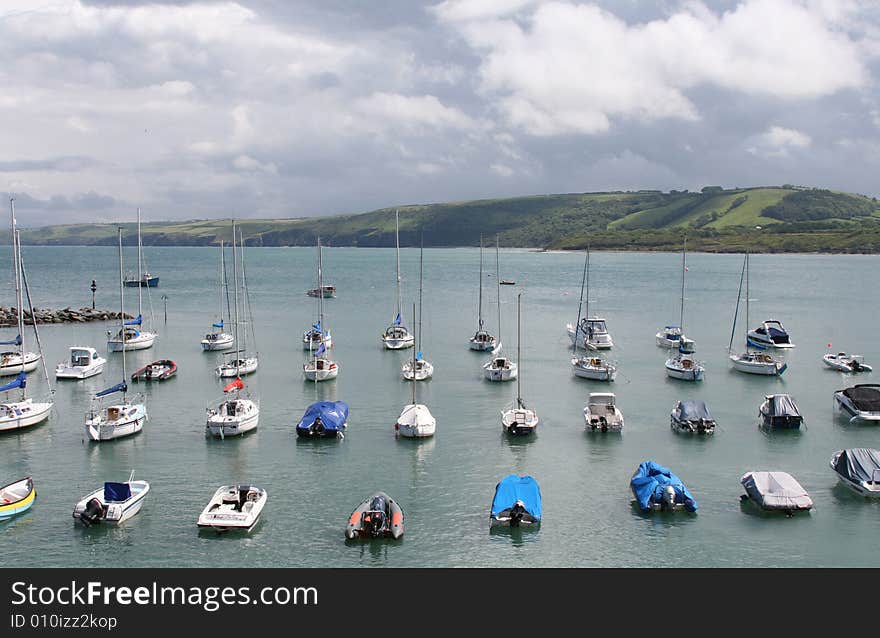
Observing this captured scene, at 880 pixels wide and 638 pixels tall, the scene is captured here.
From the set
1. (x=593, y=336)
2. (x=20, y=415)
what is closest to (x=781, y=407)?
(x=593, y=336)

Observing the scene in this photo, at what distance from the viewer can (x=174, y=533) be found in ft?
111

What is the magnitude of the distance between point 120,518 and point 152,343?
56728 mm

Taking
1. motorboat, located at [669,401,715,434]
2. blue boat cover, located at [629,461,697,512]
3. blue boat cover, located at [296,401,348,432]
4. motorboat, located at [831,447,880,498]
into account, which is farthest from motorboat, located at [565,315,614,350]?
blue boat cover, located at [629,461,697,512]

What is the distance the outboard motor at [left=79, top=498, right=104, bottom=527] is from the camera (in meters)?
34.5

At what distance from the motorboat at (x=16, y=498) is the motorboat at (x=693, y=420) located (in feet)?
124

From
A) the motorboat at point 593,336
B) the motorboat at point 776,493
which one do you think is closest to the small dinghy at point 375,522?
the motorboat at point 776,493

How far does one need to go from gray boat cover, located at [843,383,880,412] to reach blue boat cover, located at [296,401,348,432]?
116 feet

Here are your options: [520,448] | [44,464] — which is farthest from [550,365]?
[44,464]

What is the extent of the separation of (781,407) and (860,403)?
6.71 meters

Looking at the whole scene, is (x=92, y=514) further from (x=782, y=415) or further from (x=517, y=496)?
(x=782, y=415)

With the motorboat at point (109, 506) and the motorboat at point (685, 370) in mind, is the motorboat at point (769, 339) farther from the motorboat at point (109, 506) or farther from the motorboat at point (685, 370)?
the motorboat at point (109, 506)

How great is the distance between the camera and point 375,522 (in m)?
33.3

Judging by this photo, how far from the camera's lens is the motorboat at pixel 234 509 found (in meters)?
33.8
